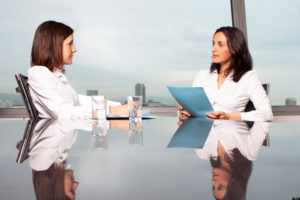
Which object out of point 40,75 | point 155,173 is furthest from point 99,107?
Result: point 155,173

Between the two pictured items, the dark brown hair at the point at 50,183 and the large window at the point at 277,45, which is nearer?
the dark brown hair at the point at 50,183

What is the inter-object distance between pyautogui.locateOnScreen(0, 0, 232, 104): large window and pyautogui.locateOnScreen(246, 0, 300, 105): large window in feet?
1.27

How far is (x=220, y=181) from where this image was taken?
35cm

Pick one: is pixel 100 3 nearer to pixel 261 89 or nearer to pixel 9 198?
pixel 261 89

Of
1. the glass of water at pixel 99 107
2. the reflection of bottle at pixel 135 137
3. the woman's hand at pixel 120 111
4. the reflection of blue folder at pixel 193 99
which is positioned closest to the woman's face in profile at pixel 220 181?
the reflection of bottle at pixel 135 137

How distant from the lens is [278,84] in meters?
4.31

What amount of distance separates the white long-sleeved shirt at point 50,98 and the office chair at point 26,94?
0.09ft

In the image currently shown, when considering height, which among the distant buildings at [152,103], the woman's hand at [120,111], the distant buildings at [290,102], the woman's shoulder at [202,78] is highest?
the woman's shoulder at [202,78]

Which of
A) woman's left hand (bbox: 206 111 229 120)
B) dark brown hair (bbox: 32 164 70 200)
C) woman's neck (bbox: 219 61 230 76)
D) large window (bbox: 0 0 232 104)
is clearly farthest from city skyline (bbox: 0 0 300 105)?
dark brown hair (bbox: 32 164 70 200)

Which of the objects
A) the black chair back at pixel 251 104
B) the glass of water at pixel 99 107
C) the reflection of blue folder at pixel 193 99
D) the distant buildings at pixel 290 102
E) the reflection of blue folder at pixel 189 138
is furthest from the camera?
the distant buildings at pixel 290 102

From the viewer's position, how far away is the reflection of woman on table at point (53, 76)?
76.1 inches

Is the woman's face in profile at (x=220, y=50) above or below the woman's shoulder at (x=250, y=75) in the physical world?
above

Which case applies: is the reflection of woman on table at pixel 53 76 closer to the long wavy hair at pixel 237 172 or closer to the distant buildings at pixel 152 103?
the long wavy hair at pixel 237 172

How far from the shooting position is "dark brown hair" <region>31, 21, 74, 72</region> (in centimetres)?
221
